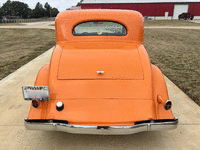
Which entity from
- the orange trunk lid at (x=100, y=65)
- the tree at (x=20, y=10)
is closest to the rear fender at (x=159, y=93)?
the orange trunk lid at (x=100, y=65)

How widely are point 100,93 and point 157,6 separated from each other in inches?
1709

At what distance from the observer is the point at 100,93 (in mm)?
2453

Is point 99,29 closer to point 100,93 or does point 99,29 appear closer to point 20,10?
point 100,93

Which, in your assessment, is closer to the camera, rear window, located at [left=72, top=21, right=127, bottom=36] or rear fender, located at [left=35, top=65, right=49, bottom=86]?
A: rear fender, located at [left=35, top=65, right=49, bottom=86]

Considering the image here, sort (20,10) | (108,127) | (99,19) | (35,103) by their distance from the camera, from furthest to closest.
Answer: (20,10), (99,19), (35,103), (108,127)

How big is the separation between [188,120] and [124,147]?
4.53 feet

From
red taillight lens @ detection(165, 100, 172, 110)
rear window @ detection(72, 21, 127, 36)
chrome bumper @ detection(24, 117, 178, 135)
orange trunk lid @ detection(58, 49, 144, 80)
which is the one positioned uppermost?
rear window @ detection(72, 21, 127, 36)

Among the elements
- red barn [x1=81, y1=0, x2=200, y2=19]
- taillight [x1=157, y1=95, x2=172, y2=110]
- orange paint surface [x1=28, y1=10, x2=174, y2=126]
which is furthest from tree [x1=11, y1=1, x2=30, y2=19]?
A: taillight [x1=157, y1=95, x2=172, y2=110]

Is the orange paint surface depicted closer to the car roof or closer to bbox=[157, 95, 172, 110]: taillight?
bbox=[157, 95, 172, 110]: taillight

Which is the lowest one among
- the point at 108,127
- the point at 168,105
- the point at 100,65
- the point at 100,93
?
the point at 108,127

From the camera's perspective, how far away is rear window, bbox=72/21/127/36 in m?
3.37

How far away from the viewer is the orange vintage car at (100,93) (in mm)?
2293

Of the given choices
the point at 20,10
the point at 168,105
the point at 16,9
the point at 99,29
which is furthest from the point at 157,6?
the point at 16,9

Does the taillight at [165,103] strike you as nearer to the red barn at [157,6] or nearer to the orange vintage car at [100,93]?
the orange vintage car at [100,93]
